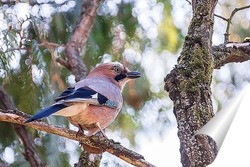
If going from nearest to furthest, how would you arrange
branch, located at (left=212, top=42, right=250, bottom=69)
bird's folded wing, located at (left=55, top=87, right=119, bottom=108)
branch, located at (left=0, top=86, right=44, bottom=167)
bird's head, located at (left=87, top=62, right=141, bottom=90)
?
1. bird's folded wing, located at (left=55, top=87, right=119, bottom=108)
2. branch, located at (left=212, top=42, right=250, bottom=69)
3. bird's head, located at (left=87, top=62, right=141, bottom=90)
4. branch, located at (left=0, top=86, right=44, bottom=167)

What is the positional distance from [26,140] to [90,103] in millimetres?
746

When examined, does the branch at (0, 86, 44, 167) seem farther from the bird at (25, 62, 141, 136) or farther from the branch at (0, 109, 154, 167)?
the branch at (0, 109, 154, 167)

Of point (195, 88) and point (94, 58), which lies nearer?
point (195, 88)

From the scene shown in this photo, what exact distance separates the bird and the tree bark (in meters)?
0.23

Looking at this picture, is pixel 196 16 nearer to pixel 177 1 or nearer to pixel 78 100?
pixel 78 100

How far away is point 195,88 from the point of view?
4.62 ft

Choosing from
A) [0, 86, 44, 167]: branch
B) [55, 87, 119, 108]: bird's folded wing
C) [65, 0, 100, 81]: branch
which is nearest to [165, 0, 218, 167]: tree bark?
[55, 87, 119, 108]: bird's folded wing

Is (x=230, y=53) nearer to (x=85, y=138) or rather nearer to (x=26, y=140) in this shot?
(x=85, y=138)

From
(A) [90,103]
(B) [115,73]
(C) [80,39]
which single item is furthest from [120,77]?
(C) [80,39]

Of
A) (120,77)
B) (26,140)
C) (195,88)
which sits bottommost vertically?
(26,140)

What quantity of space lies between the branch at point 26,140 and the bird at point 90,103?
0.51 metres

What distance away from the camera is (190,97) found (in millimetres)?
1396

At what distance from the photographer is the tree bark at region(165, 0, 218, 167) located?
1302 mm

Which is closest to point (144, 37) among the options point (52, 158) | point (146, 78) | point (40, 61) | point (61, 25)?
point (146, 78)
